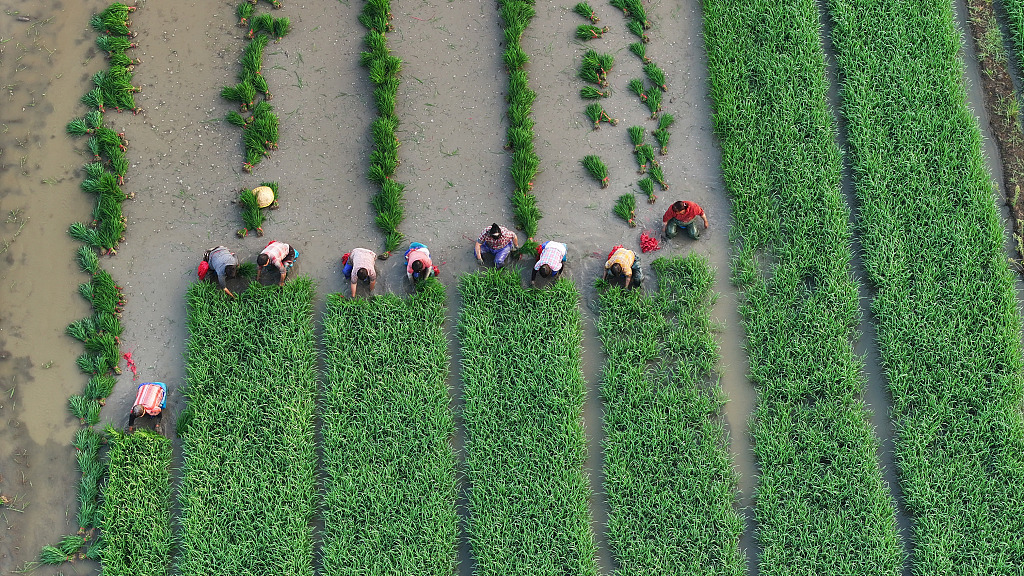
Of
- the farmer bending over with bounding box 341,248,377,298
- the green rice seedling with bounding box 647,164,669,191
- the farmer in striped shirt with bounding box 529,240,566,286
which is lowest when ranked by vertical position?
the farmer bending over with bounding box 341,248,377,298

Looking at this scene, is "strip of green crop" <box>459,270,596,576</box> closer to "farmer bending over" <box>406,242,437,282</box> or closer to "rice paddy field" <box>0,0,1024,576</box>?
"rice paddy field" <box>0,0,1024,576</box>

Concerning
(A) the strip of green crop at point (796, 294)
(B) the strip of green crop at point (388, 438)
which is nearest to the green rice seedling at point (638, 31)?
(A) the strip of green crop at point (796, 294)

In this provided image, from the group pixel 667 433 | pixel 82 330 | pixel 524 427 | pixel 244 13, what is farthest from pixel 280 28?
pixel 667 433

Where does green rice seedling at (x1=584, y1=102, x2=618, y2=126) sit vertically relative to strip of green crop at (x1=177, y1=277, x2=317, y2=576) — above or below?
above

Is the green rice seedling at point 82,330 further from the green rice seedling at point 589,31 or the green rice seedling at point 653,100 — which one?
the green rice seedling at point 653,100

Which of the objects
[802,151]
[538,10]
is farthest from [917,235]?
[538,10]

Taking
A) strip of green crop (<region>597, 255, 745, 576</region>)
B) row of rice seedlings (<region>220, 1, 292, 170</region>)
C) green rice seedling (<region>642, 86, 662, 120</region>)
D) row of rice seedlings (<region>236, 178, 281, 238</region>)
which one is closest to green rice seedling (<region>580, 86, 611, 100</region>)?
green rice seedling (<region>642, 86, 662, 120</region>)

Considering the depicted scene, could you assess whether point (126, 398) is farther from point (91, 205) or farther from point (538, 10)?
point (538, 10)
